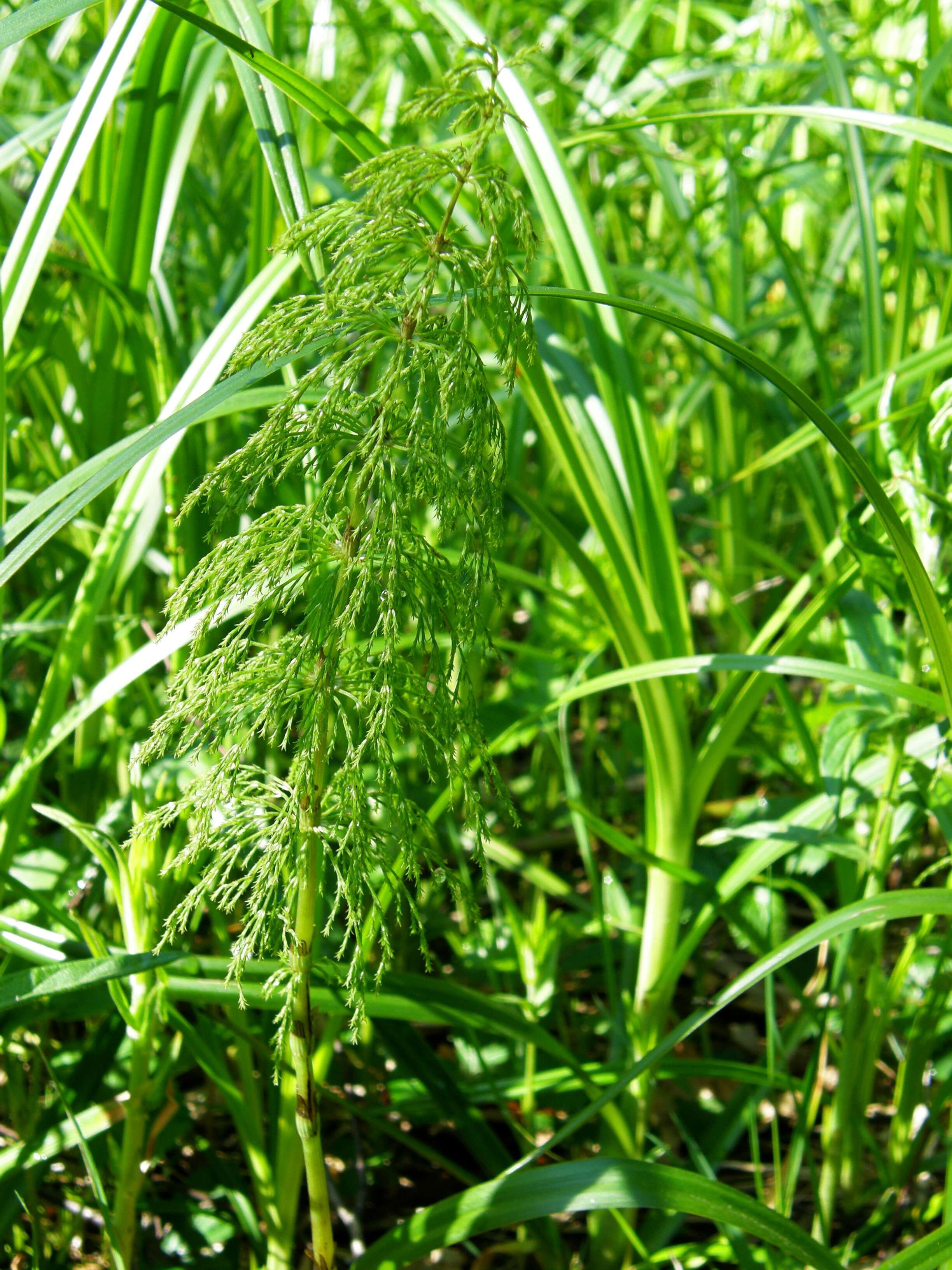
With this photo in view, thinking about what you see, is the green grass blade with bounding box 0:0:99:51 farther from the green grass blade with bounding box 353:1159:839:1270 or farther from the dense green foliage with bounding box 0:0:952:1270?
the green grass blade with bounding box 353:1159:839:1270

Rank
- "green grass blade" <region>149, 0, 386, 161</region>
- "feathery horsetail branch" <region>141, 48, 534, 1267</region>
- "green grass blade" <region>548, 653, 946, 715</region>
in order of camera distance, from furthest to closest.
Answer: "green grass blade" <region>548, 653, 946, 715</region>
"green grass blade" <region>149, 0, 386, 161</region>
"feathery horsetail branch" <region>141, 48, 534, 1267</region>

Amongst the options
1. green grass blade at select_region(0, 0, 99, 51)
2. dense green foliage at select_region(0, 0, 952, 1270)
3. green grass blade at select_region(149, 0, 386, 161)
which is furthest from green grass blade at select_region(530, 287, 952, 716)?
green grass blade at select_region(0, 0, 99, 51)

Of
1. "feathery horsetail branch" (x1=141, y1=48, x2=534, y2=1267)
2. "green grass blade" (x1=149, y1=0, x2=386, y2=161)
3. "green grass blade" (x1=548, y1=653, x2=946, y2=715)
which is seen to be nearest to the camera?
"feathery horsetail branch" (x1=141, y1=48, x2=534, y2=1267)

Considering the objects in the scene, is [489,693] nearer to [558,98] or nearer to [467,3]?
[558,98]

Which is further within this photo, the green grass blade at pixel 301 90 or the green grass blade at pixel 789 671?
the green grass blade at pixel 789 671

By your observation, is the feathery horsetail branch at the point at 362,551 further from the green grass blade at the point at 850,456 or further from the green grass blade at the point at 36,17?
the green grass blade at the point at 36,17

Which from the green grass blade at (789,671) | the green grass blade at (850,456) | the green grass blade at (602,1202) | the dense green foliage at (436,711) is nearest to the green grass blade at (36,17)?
the dense green foliage at (436,711)

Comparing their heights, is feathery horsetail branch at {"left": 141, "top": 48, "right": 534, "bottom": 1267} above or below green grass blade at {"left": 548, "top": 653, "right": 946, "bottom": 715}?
above

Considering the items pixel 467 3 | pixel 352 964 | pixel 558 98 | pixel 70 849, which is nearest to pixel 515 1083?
pixel 352 964

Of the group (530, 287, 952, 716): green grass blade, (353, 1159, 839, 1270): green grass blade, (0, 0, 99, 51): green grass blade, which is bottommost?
(353, 1159, 839, 1270): green grass blade

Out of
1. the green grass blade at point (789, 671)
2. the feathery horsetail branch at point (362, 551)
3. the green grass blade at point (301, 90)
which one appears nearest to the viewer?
the feathery horsetail branch at point (362, 551)
